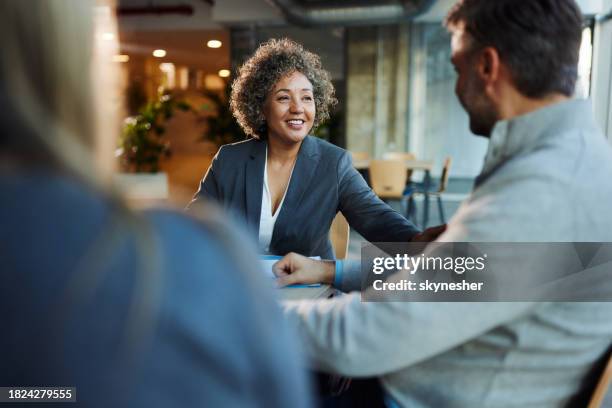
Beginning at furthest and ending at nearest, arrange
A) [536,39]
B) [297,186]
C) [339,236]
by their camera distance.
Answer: [339,236]
[297,186]
[536,39]

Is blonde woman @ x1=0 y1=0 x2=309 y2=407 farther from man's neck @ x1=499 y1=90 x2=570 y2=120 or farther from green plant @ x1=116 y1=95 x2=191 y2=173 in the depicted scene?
green plant @ x1=116 y1=95 x2=191 y2=173

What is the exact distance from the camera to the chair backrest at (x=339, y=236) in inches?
91.7

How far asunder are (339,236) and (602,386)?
1524 mm

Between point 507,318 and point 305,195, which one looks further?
point 305,195

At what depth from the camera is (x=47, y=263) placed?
0.42 metres

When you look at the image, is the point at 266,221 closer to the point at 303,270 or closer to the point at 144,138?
the point at 303,270

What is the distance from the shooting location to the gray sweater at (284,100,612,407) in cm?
82

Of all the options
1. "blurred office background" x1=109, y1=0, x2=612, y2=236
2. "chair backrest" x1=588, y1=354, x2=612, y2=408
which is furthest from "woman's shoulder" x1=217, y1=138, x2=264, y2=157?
"blurred office background" x1=109, y1=0, x2=612, y2=236

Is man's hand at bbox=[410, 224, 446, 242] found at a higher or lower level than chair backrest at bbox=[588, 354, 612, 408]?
higher

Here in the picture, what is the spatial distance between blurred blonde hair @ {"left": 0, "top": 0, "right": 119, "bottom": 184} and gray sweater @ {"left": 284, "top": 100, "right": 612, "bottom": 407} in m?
0.52

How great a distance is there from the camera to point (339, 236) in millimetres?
2350

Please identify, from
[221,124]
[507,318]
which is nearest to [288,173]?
[507,318]

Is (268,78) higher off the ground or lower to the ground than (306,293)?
higher

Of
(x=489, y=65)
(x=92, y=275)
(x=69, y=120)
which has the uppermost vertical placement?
(x=489, y=65)
